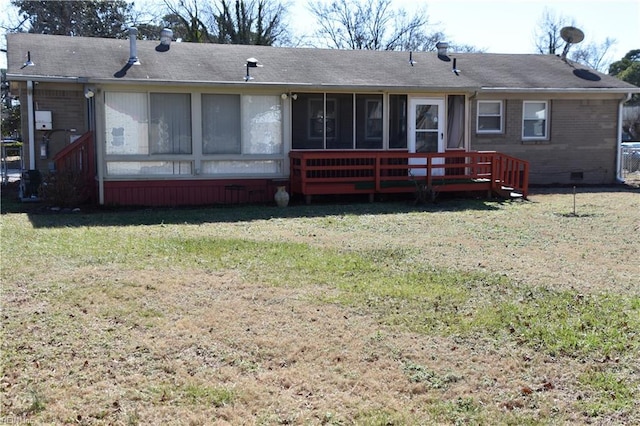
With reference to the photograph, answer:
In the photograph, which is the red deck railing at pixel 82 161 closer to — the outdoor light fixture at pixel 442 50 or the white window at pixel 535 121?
the outdoor light fixture at pixel 442 50

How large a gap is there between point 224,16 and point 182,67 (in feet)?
73.2

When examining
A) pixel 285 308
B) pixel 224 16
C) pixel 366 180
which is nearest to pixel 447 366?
pixel 285 308

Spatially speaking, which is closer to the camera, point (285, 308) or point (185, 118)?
point (285, 308)

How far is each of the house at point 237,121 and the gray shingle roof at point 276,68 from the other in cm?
6

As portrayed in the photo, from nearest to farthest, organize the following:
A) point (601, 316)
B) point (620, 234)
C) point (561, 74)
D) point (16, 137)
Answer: point (601, 316) < point (620, 234) < point (561, 74) < point (16, 137)

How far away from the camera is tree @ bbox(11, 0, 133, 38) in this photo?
3206 centimetres

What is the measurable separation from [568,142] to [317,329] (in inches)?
640

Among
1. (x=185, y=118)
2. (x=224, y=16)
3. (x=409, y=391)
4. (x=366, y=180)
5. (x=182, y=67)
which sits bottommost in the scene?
(x=409, y=391)

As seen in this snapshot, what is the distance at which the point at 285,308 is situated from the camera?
5.85 meters

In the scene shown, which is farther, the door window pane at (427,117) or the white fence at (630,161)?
the white fence at (630,161)

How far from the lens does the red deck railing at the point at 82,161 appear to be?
43.5ft

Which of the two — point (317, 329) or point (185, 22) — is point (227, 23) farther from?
point (317, 329)

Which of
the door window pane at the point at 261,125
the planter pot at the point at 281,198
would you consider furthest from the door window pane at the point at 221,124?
the planter pot at the point at 281,198

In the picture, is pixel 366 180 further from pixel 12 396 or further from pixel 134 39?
pixel 12 396
